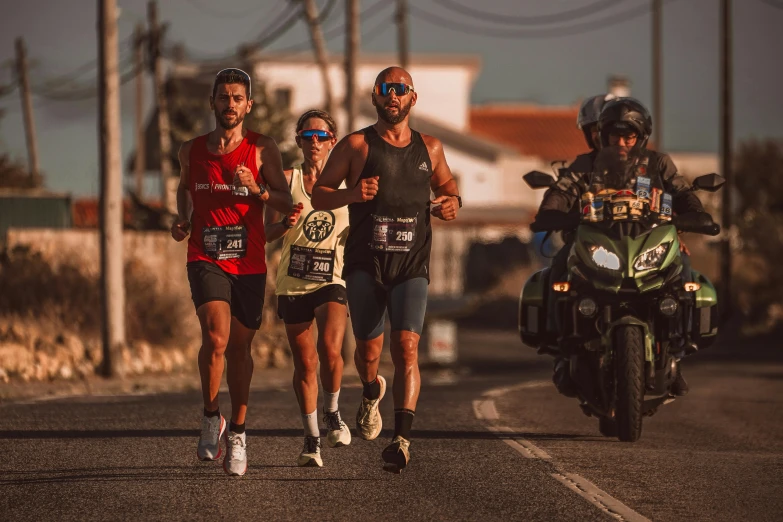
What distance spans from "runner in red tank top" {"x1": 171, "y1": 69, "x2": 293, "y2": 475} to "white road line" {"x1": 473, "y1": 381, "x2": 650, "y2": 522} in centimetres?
186

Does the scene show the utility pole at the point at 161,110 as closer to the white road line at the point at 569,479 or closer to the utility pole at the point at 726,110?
the utility pole at the point at 726,110

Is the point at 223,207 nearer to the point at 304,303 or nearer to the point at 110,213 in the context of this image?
the point at 304,303

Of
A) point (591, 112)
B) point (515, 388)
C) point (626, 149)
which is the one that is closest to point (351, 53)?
point (515, 388)

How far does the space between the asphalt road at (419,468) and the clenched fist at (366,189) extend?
157cm

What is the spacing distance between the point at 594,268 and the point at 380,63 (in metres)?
66.9

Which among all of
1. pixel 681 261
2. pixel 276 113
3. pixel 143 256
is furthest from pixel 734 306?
pixel 681 261

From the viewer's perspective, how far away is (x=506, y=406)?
559 inches

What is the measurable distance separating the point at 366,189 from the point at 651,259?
2430 millimetres

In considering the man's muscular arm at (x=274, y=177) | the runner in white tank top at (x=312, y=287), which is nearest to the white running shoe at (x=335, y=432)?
the runner in white tank top at (x=312, y=287)

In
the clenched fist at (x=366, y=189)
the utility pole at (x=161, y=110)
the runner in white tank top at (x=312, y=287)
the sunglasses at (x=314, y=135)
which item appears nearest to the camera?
the clenched fist at (x=366, y=189)

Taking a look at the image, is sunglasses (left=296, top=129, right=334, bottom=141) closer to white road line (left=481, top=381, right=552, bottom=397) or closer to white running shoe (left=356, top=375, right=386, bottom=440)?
white running shoe (left=356, top=375, right=386, bottom=440)

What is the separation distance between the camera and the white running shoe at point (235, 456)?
871cm

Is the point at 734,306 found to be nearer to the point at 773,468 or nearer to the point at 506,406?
the point at 506,406

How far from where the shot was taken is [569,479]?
8.80 meters
